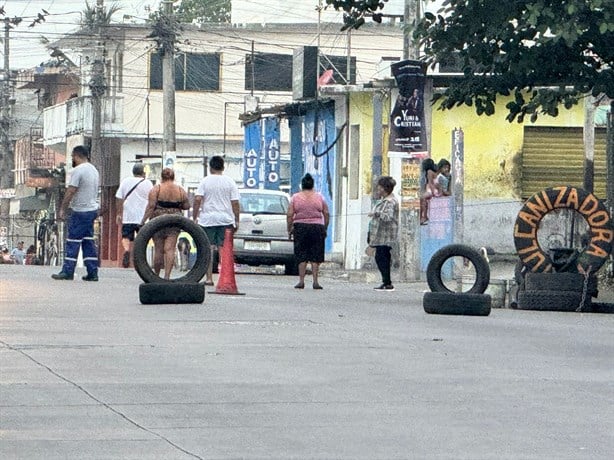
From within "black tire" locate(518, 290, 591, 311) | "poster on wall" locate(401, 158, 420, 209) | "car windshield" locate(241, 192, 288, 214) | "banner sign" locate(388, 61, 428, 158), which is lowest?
"black tire" locate(518, 290, 591, 311)

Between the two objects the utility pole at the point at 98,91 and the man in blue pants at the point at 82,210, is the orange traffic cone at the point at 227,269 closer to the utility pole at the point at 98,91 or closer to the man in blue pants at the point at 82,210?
the man in blue pants at the point at 82,210

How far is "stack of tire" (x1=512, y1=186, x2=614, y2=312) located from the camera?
20.3 m

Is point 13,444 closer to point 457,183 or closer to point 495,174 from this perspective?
point 457,183

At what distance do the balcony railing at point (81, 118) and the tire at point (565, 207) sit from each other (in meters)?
38.3

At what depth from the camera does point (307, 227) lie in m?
23.5

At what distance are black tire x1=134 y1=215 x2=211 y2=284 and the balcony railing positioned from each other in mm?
39316

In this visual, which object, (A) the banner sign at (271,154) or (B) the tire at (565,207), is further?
(A) the banner sign at (271,154)

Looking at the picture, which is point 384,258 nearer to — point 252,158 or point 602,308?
point 602,308

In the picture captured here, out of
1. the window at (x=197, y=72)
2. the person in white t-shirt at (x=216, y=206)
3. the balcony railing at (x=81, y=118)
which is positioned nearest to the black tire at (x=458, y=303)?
the person in white t-shirt at (x=216, y=206)

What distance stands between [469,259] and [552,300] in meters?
1.20

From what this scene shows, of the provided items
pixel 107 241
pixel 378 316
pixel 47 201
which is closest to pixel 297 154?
pixel 107 241

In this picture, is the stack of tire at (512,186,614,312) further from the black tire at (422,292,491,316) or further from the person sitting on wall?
the person sitting on wall

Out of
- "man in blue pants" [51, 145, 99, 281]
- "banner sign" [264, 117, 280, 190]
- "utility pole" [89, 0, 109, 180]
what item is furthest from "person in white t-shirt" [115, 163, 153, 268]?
"utility pole" [89, 0, 109, 180]

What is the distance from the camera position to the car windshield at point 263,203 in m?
31.7
